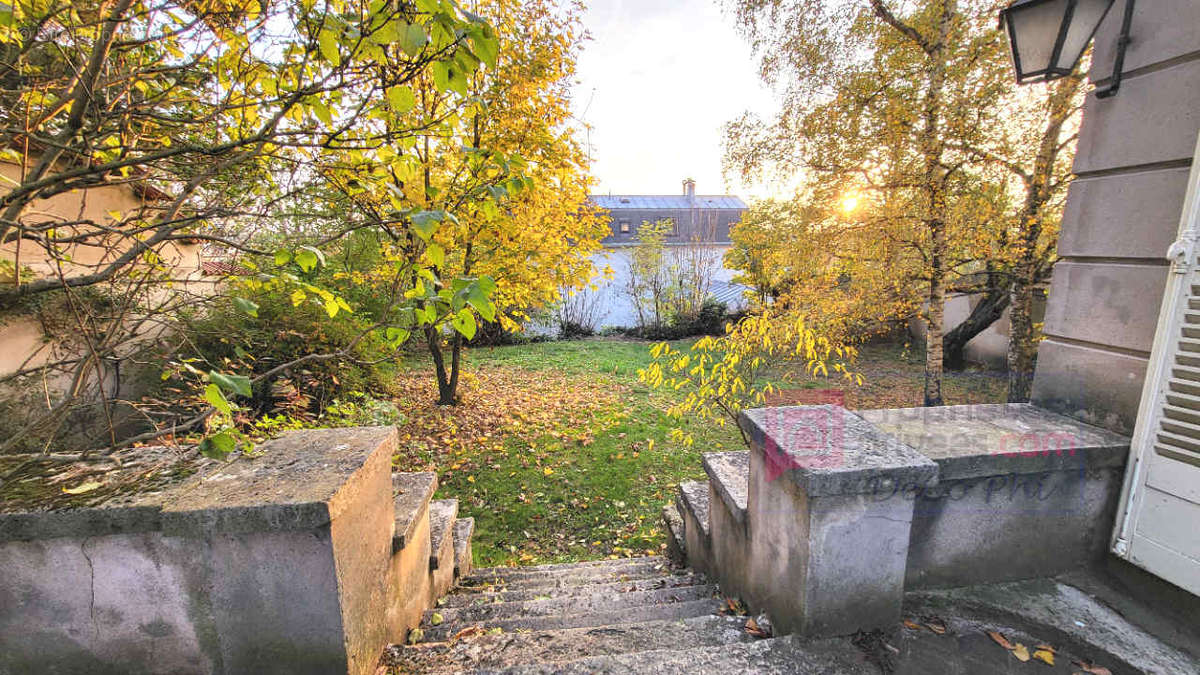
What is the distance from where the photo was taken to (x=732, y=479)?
2514mm

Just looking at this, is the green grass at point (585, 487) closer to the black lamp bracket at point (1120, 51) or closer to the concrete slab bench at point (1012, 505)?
the concrete slab bench at point (1012, 505)

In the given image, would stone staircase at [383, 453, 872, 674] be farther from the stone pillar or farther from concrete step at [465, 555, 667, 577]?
the stone pillar

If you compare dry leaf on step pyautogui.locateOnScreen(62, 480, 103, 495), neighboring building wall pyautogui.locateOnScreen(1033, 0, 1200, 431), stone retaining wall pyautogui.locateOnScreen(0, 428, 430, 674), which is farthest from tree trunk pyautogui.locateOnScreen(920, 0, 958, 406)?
dry leaf on step pyautogui.locateOnScreen(62, 480, 103, 495)

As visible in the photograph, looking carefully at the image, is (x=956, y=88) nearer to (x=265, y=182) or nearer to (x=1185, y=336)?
Result: (x=1185, y=336)

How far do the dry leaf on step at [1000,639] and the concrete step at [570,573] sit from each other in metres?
2.00

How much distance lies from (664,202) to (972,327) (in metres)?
18.6

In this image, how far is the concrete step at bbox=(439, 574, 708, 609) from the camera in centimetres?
292

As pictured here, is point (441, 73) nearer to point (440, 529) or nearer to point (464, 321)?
point (464, 321)

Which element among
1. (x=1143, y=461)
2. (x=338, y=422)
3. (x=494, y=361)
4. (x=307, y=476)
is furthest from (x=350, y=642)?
(x=494, y=361)

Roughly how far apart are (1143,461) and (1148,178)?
1.24 m

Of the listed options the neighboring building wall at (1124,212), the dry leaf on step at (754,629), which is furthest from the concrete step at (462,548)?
the neighboring building wall at (1124,212)

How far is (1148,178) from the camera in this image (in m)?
2.02

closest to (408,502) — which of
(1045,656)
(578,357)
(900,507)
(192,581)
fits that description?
(192,581)

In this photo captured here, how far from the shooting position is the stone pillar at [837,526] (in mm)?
1610
